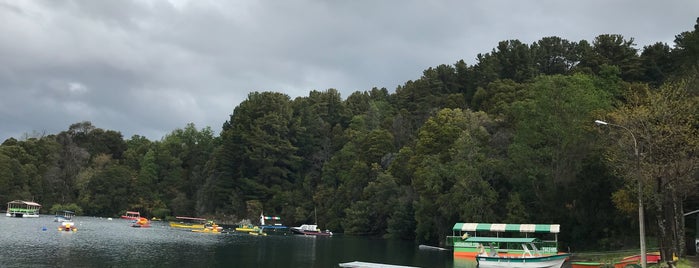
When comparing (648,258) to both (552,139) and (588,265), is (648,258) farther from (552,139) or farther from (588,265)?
(552,139)

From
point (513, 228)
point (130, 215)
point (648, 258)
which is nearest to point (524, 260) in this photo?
point (648, 258)

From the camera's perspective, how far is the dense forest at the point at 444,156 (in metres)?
43.3

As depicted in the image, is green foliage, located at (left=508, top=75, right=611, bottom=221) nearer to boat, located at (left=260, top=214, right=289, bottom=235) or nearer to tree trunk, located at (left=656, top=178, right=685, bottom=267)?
tree trunk, located at (left=656, top=178, right=685, bottom=267)

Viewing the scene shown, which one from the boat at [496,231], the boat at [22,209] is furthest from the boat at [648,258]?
the boat at [22,209]

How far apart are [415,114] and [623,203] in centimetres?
8214

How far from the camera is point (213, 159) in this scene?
148m

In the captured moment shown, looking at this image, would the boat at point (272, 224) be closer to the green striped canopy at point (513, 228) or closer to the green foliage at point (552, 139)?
the green striped canopy at point (513, 228)

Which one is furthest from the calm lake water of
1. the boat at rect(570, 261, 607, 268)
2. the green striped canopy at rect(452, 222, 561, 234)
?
the boat at rect(570, 261, 607, 268)

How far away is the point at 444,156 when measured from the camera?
80.0 meters

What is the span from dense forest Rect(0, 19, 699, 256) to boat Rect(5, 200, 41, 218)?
13.3 metres

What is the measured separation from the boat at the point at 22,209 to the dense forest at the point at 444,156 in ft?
43.7

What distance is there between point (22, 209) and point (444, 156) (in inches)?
4339

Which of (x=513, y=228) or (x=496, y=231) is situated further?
(x=496, y=231)

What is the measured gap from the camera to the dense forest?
43.3 m
